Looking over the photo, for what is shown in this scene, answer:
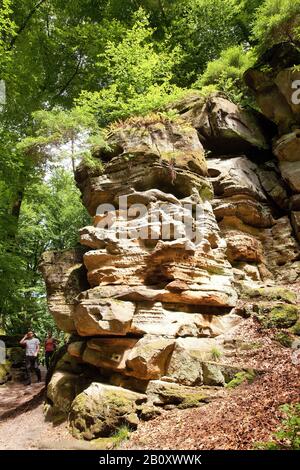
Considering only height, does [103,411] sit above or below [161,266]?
below

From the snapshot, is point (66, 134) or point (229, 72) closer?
point (66, 134)

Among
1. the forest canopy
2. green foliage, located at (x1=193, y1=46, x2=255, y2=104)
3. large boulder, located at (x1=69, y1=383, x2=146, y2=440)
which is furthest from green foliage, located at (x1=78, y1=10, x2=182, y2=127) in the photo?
large boulder, located at (x1=69, y1=383, x2=146, y2=440)

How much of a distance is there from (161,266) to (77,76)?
1406 cm

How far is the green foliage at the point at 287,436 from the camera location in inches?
156

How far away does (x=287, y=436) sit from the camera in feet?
13.5

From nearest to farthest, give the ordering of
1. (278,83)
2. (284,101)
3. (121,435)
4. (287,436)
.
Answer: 1. (287,436)
2. (121,435)
3. (278,83)
4. (284,101)

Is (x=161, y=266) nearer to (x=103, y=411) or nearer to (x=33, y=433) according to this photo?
(x=103, y=411)

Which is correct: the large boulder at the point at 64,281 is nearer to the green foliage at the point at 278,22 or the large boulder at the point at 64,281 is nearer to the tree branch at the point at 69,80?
the green foliage at the point at 278,22

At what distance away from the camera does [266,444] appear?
4.11 m

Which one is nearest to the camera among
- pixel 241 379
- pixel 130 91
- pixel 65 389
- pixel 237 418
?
pixel 237 418

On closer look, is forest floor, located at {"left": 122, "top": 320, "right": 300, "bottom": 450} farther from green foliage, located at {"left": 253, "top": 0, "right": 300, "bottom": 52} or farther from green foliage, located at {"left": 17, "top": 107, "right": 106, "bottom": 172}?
green foliage, located at {"left": 253, "top": 0, "right": 300, "bottom": 52}

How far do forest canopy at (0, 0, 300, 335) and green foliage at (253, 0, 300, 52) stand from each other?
0.03 meters

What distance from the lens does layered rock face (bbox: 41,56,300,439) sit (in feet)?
23.4

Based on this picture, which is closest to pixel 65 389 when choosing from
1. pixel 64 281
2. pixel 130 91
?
pixel 64 281
